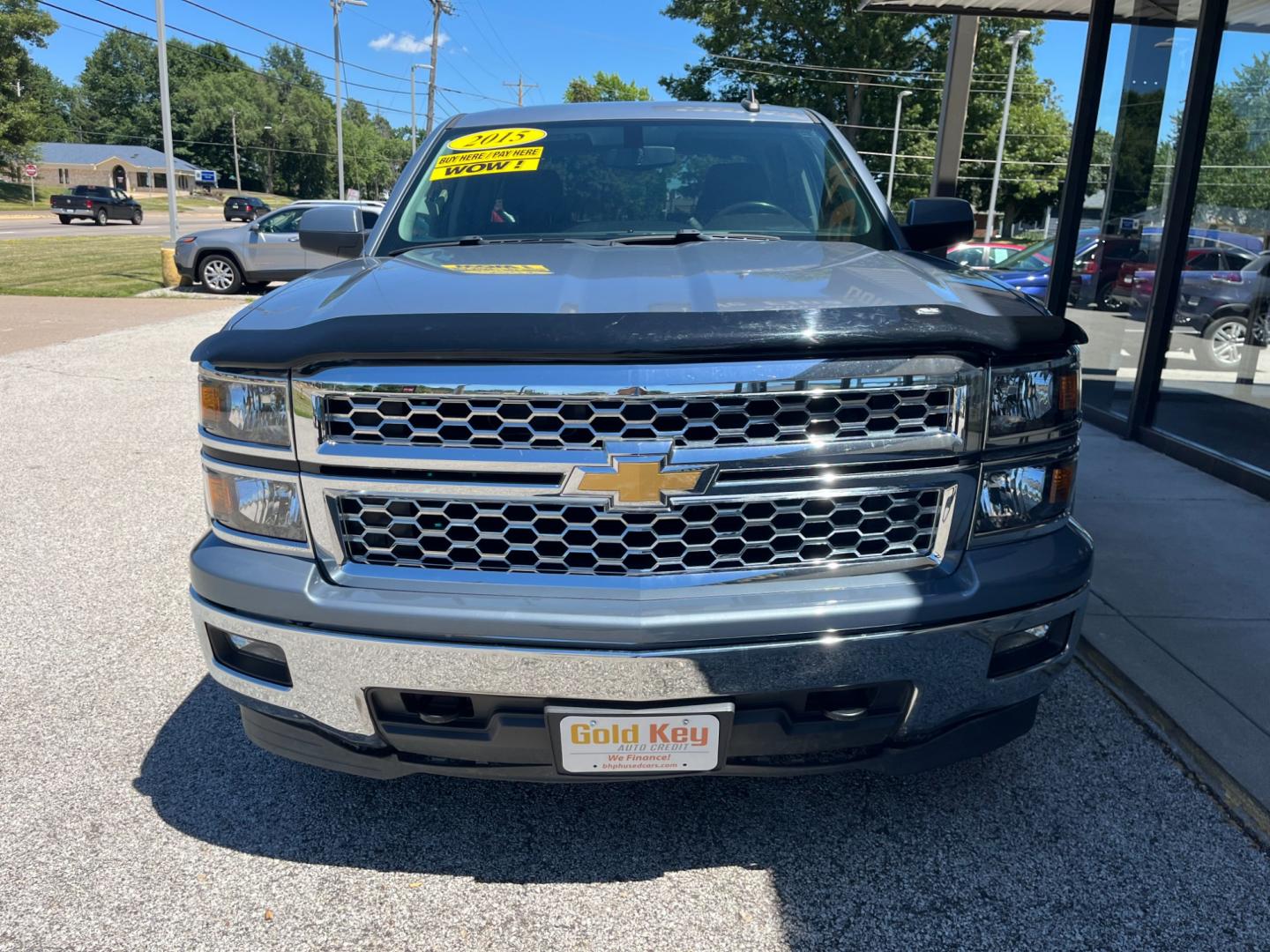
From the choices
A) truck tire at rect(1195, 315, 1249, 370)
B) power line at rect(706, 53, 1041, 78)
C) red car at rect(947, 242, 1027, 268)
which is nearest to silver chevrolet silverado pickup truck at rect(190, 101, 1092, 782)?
truck tire at rect(1195, 315, 1249, 370)

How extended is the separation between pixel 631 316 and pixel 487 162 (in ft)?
6.14

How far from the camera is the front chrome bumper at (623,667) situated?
2.00m

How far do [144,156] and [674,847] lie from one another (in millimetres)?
126774

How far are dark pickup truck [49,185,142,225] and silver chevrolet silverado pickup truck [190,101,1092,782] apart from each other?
2206 inches

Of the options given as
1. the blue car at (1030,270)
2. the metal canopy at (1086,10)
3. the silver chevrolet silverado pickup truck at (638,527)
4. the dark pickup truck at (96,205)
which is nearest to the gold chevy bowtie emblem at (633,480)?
the silver chevrolet silverado pickup truck at (638,527)

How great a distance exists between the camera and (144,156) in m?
110

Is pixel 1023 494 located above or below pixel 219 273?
above

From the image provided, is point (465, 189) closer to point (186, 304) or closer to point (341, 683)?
point (341, 683)

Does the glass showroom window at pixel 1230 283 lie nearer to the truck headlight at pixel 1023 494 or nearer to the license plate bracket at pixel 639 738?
the truck headlight at pixel 1023 494

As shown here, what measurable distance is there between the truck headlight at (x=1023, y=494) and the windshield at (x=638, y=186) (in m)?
1.25

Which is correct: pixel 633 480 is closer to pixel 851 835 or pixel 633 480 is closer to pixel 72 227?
pixel 851 835

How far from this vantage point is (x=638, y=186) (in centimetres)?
351

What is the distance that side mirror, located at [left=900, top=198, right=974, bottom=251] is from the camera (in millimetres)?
3506

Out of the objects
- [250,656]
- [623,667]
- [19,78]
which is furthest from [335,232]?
[19,78]
